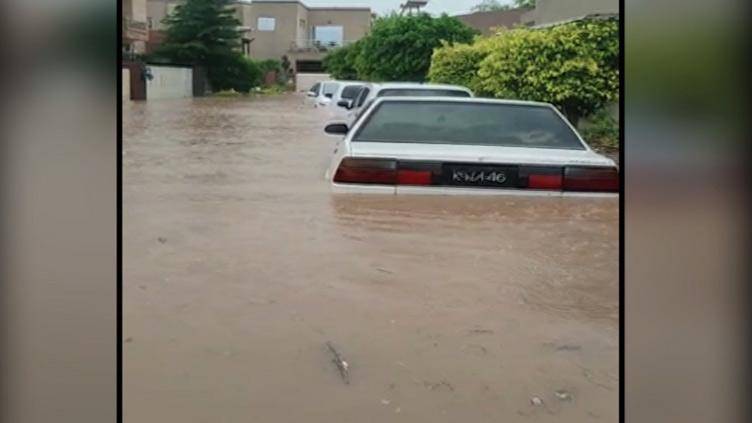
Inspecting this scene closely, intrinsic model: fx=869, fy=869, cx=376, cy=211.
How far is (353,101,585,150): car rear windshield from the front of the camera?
175 inches

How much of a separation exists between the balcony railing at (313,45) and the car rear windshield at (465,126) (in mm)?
621

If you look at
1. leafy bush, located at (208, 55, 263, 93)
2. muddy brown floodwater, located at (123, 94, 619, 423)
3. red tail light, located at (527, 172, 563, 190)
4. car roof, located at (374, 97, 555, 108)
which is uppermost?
leafy bush, located at (208, 55, 263, 93)

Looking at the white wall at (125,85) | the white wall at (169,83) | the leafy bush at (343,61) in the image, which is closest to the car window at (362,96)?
the leafy bush at (343,61)

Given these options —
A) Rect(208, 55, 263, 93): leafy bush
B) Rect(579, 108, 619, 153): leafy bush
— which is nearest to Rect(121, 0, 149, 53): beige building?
Rect(579, 108, 619, 153): leafy bush

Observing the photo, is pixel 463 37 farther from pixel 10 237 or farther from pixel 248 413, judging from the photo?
pixel 10 237

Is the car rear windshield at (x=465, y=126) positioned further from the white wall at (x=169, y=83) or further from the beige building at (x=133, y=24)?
the beige building at (x=133, y=24)

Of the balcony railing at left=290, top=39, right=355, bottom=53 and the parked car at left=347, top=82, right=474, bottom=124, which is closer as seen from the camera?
the balcony railing at left=290, top=39, right=355, bottom=53

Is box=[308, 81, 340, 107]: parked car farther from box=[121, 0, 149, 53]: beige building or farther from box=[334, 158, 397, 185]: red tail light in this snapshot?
box=[121, 0, 149, 53]: beige building

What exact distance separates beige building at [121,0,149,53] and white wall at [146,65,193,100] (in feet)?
1.94

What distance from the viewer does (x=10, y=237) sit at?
1.09 m

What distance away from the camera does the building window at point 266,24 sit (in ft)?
12.0

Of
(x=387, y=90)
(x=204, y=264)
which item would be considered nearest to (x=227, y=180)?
(x=387, y=90)

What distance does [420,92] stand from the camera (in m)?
5.29

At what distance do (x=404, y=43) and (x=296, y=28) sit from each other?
1.11 m
